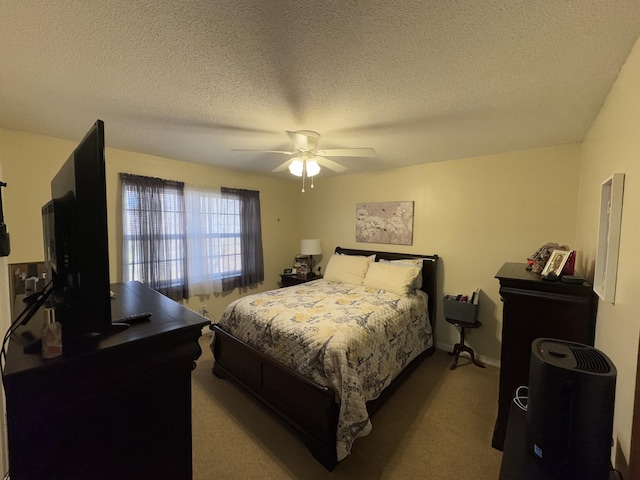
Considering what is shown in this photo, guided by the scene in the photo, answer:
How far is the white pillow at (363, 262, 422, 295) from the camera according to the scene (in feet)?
9.88

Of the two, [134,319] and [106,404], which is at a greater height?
[134,319]

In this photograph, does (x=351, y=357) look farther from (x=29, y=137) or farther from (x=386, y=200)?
A: (x=29, y=137)

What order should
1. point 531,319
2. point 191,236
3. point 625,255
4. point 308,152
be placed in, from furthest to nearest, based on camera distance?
point 191,236 < point 308,152 < point 531,319 < point 625,255

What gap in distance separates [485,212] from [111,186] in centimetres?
405

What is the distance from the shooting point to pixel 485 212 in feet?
9.77

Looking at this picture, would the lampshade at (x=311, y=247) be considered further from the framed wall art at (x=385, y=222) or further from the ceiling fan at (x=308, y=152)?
the ceiling fan at (x=308, y=152)

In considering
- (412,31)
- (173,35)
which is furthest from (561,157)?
(173,35)

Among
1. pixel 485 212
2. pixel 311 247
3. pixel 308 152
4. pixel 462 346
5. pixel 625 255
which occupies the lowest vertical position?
pixel 462 346

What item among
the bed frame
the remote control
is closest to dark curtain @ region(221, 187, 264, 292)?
the bed frame

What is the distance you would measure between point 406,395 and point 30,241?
364 centimetres

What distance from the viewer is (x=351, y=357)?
6.06 ft

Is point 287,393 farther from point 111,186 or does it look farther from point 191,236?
point 111,186

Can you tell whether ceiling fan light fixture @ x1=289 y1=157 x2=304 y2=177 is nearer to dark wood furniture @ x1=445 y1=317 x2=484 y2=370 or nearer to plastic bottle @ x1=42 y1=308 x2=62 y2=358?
plastic bottle @ x1=42 y1=308 x2=62 y2=358

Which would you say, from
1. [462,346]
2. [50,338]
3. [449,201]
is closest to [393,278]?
[462,346]
